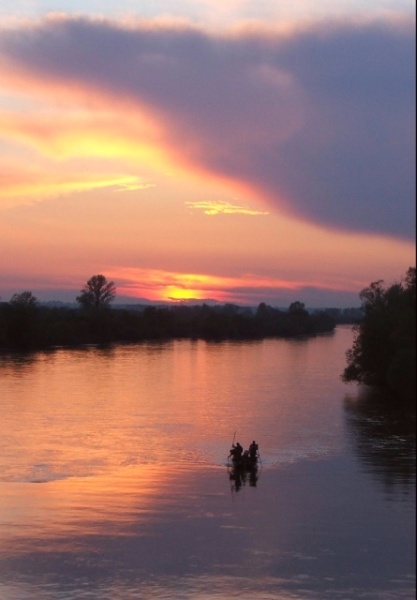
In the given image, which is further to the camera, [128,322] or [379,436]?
[128,322]

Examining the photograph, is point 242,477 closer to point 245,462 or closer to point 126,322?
point 245,462

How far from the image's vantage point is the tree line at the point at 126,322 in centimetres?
3072

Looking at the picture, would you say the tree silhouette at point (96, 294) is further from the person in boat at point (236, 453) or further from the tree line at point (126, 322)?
the person in boat at point (236, 453)

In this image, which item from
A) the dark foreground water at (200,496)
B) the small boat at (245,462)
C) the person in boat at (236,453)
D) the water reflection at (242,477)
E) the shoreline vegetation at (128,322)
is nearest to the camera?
the dark foreground water at (200,496)

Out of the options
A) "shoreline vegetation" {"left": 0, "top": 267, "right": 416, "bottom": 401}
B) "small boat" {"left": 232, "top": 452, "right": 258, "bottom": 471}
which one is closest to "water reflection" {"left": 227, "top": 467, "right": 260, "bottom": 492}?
"small boat" {"left": 232, "top": 452, "right": 258, "bottom": 471}

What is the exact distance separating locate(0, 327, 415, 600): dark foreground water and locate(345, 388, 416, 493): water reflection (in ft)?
0.17

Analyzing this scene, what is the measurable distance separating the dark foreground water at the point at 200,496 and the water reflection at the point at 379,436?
5 cm

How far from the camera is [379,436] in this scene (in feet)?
40.0

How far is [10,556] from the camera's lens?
258 inches

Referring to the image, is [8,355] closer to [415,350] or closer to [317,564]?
[317,564]

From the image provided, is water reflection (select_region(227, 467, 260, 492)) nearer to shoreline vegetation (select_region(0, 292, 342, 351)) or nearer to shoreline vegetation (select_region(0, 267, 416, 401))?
shoreline vegetation (select_region(0, 267, 416, 401))

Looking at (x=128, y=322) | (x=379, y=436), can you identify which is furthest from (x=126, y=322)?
(x=379, y=436)

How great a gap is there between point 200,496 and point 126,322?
27697 millimetres

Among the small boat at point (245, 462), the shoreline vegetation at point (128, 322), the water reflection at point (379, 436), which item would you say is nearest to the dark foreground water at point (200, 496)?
the water reflection at point (379, 436)
